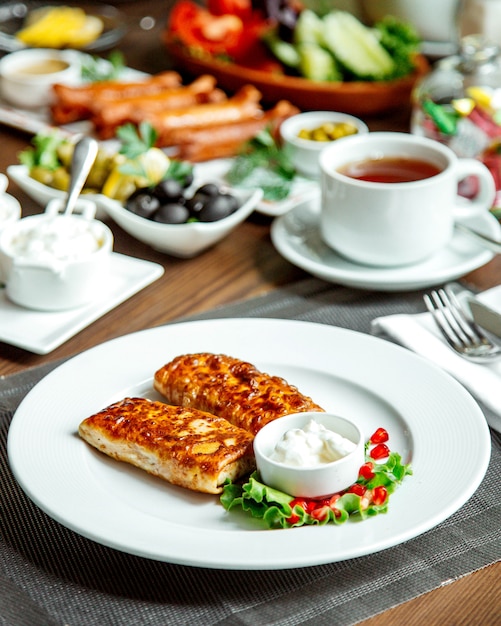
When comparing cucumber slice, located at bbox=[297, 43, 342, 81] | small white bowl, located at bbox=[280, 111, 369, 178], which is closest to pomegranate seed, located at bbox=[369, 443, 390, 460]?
small white bowl, located at bbox=[280, 111, 369, 178]

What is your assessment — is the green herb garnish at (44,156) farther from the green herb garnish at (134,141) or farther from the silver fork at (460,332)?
the silver fork at (460,332)

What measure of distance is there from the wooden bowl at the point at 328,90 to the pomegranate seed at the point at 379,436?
5.18ft

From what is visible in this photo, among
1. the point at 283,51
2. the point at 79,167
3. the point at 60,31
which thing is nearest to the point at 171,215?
the point at 79,167

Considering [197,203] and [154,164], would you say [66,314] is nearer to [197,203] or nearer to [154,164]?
[197,203]

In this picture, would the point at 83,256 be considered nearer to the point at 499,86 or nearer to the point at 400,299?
the point at 400,299

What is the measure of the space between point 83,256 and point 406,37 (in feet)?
4.88

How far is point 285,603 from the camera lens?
3.70 feet

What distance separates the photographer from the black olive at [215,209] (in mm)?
2014

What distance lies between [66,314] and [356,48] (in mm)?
1446

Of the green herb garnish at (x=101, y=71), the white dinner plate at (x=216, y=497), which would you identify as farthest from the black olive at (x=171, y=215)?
the green herb garnish at (x=101, y=71)

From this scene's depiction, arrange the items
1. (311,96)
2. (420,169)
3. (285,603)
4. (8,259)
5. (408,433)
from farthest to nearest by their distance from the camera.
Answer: (311,96)
(420,169)
(8,259)
(408,433)
(285,603)

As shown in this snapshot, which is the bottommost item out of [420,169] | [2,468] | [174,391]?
[2,468]

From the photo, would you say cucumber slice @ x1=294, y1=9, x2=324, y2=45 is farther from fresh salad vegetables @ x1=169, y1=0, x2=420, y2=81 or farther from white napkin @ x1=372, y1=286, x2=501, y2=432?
white napkin @ x1=372, y1=286, x2=501, y2=432

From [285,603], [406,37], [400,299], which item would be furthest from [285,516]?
[406,37]
